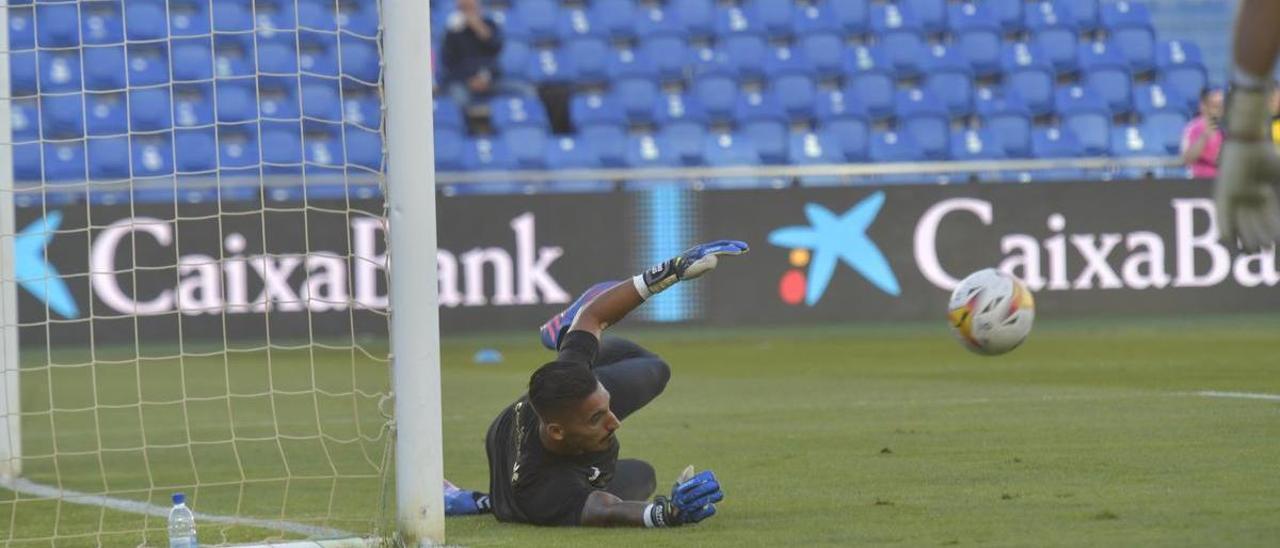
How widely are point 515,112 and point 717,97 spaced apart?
207 centimetres

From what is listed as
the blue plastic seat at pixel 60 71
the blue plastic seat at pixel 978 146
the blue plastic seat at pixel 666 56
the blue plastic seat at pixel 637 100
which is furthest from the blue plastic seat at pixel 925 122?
the blue plastic seat at pixel 60 71

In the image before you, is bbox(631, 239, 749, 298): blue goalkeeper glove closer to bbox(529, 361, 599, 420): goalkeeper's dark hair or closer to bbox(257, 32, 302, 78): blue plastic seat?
bbox(529, 361, 599, 420): goalkeeper's dark hair

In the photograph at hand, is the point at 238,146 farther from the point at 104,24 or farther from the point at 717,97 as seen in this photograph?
the point at 717,97

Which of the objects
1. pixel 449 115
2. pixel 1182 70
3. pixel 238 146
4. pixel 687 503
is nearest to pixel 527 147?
pixel 449 115

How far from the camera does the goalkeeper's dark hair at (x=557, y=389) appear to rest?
607cm

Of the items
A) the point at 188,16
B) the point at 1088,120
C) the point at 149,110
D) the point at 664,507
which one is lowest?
the point at 664,507

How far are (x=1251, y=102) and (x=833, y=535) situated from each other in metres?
2.38

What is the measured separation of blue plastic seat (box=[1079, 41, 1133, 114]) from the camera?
65.9 feet

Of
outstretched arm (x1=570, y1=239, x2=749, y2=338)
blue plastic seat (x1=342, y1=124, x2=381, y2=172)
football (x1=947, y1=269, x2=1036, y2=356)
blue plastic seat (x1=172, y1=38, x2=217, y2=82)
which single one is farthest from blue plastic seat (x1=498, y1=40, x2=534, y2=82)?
outstretched arm (x1=570, y1=239, x2=749, y2=338)

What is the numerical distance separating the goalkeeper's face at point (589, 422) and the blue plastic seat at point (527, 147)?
12.8m

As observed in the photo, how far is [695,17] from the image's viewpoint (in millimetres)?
20438

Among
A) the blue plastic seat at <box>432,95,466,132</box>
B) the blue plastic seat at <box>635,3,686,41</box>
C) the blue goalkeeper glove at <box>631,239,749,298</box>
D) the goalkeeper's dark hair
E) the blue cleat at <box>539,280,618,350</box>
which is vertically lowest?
the goalkeeper's dark hair

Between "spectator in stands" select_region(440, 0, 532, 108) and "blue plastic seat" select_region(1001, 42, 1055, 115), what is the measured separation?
4991 mm

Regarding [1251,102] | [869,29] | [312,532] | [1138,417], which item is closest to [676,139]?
[869,29]
